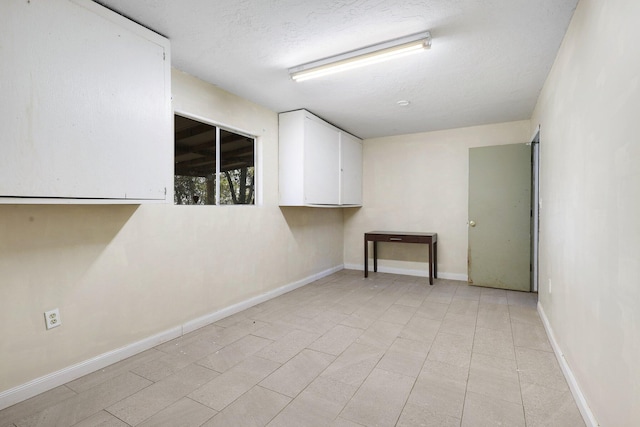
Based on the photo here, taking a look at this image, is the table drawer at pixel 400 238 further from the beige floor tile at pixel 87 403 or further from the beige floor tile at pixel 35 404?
the beige floor tile at pixel 35 404

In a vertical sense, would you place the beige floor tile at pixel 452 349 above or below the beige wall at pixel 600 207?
below

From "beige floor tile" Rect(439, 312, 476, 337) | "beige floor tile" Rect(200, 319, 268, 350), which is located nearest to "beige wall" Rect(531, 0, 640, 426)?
"beige floor tile" Rect(439, 312, 476, 337)

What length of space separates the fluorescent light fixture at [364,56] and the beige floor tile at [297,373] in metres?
2.39

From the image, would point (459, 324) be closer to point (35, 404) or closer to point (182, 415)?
point (182, 415)

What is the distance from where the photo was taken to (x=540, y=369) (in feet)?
7.32

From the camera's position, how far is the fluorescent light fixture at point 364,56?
7.43 feet

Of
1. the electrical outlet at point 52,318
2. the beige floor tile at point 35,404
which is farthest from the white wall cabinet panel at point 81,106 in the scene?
the beige floor tile at point 35,404

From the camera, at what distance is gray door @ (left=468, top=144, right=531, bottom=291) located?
4.27 metres

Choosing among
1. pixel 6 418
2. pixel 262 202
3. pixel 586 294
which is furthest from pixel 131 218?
pixel 586 294

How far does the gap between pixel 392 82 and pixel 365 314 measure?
2439 millimetres

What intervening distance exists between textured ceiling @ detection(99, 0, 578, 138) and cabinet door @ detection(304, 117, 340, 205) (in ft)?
1.70

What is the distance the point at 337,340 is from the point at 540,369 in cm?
152

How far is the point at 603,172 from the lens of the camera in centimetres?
151

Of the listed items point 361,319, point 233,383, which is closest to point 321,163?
point 361,319
